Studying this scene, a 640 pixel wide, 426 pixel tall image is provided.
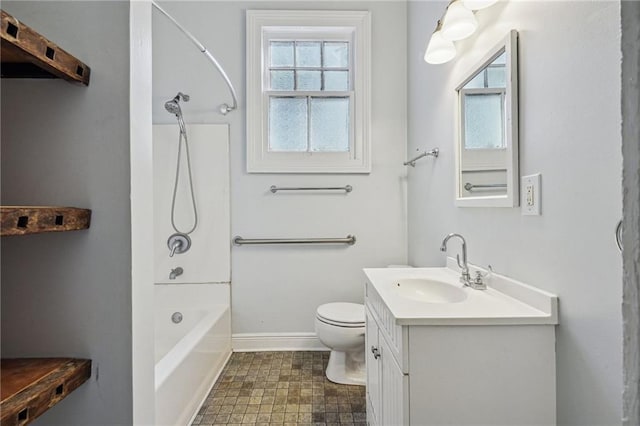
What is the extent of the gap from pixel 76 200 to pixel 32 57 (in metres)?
0.32

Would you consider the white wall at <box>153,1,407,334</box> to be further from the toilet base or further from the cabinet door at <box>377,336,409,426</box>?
the cabinet door at <box>377,336,409,426</box>

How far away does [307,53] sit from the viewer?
261cm

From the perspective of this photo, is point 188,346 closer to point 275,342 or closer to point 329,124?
point 275,342

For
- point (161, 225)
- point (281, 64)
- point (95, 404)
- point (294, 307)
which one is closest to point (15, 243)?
point (95, 404)

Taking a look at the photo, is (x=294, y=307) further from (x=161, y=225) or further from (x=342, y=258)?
(x=161, y=225)

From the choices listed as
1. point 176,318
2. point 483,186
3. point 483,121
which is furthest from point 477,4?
point 176,318

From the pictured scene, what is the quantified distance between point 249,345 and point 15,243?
1.98m

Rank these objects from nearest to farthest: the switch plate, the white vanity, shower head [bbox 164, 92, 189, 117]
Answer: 1. the white vanity
2. the switch plate
3. shower head [bbox 164, 92, 189, 117]

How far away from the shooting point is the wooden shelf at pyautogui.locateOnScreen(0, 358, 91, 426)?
1.98 ft

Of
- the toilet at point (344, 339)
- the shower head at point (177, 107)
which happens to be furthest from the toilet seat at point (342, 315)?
the shower head at point (177, 107)

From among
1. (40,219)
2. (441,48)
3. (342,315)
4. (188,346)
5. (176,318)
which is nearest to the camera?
(40,219)

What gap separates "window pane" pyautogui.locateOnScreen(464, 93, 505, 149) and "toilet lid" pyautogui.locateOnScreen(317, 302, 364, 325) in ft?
3.77

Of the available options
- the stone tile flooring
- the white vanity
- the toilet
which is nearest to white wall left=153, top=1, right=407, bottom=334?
the stone tile flooring

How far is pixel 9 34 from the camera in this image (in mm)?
600
